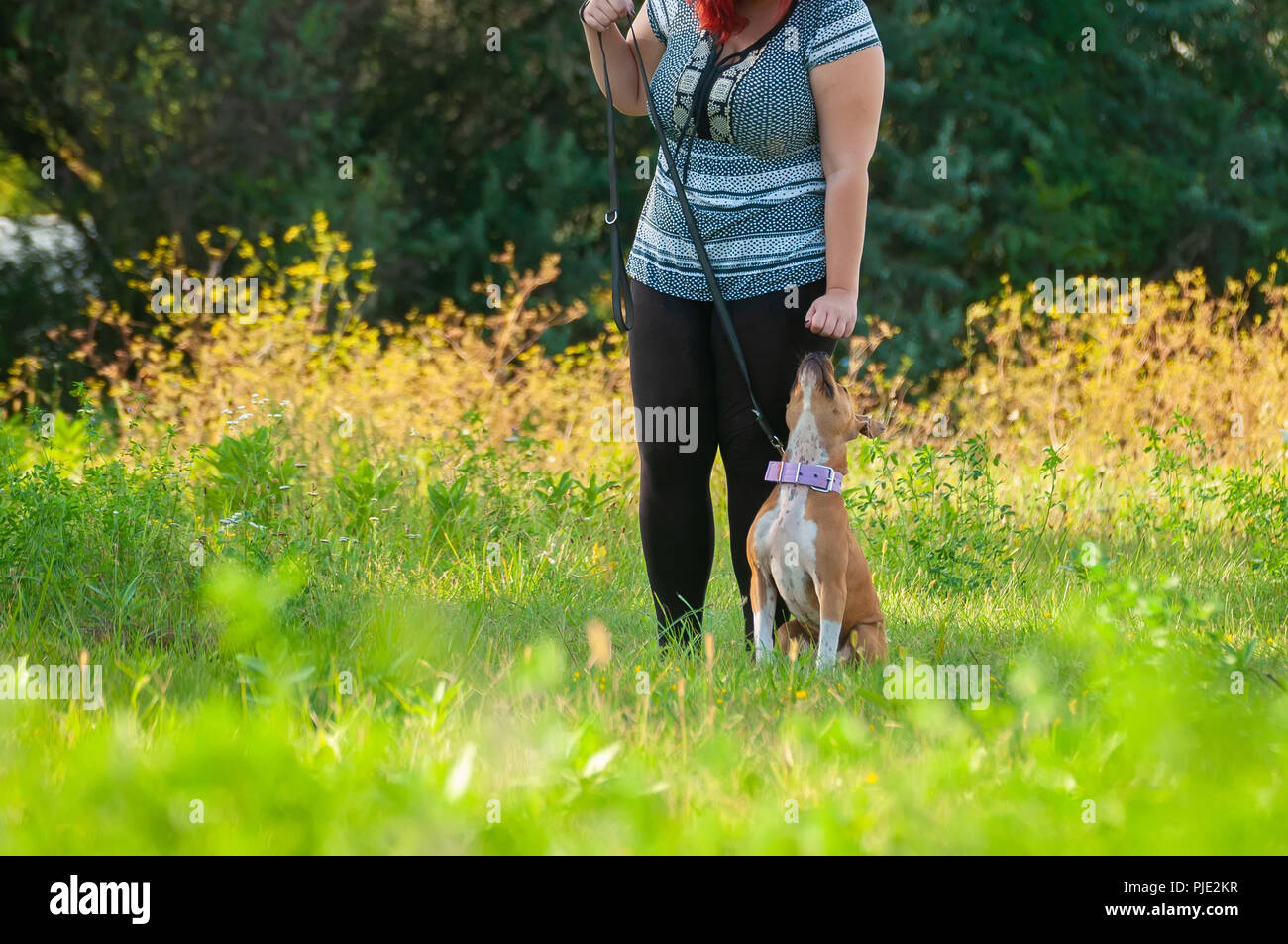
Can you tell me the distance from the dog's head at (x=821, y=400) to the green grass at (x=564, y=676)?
0.63 meters

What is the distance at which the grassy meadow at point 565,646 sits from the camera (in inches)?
76.1

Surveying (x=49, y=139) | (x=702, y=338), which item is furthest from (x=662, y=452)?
(x=49, y=139)

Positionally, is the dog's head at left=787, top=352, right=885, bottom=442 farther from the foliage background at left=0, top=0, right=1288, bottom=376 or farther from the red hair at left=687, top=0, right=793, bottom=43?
the foliage background at left=0, top=0, right=1288, bottom=376

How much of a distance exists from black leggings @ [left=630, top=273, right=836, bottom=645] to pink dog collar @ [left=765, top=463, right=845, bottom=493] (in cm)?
17

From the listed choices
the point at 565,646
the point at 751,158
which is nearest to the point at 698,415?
the point at 751,158

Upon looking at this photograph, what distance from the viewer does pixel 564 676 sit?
314cm

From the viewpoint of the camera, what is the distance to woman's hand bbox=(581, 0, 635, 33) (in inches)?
129

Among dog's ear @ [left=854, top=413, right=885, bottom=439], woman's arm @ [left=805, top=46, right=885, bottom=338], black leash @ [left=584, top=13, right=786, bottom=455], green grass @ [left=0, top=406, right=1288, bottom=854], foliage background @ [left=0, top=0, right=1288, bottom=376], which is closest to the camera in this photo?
green grass @ [left=0, top=406, right=1288, bottom=854]

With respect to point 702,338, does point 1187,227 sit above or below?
above

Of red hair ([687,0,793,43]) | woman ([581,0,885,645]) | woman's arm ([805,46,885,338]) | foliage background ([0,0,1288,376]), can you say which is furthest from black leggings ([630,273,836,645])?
foliage background ([0,0,1288,376])

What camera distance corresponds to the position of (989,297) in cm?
1462

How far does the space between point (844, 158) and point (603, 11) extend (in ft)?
2.46

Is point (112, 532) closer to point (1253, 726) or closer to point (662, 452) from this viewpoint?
point (662, 452)

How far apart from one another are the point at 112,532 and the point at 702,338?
6.66 feet
